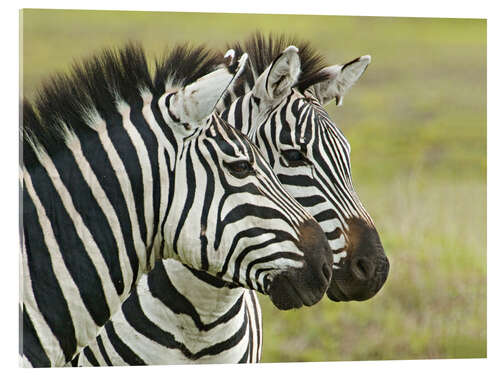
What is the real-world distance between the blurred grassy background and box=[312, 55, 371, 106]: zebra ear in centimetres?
25

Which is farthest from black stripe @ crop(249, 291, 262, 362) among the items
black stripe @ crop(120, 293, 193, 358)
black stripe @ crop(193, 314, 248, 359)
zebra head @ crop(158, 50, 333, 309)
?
zebra head @ crop(158, 50, 333, 309)

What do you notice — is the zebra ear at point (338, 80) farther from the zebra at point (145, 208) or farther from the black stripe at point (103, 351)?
the black stripe at point (103, 351)

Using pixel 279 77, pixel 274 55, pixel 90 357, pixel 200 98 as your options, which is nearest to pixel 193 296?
pixel 90 357

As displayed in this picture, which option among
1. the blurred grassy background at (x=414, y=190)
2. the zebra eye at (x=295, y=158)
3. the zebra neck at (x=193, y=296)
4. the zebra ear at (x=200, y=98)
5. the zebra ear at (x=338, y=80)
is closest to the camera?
the zebra ear at (x=200, y=98)

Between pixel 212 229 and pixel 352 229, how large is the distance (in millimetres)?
1081

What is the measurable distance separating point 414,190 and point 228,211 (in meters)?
2.27

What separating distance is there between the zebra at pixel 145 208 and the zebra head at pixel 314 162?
76 cm

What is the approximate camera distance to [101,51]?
4.90 metres

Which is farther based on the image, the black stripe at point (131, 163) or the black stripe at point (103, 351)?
the black stripe at point (103, 351)

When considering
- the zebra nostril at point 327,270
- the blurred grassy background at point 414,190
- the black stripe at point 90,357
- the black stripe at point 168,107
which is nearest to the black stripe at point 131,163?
the black stripe at point 168,107

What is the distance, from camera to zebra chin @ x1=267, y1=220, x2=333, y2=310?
364 cm

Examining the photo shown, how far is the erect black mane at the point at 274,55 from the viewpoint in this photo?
4.81m

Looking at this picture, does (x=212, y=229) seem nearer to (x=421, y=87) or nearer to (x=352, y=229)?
(x=352, y=229)

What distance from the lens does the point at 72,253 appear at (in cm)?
368
